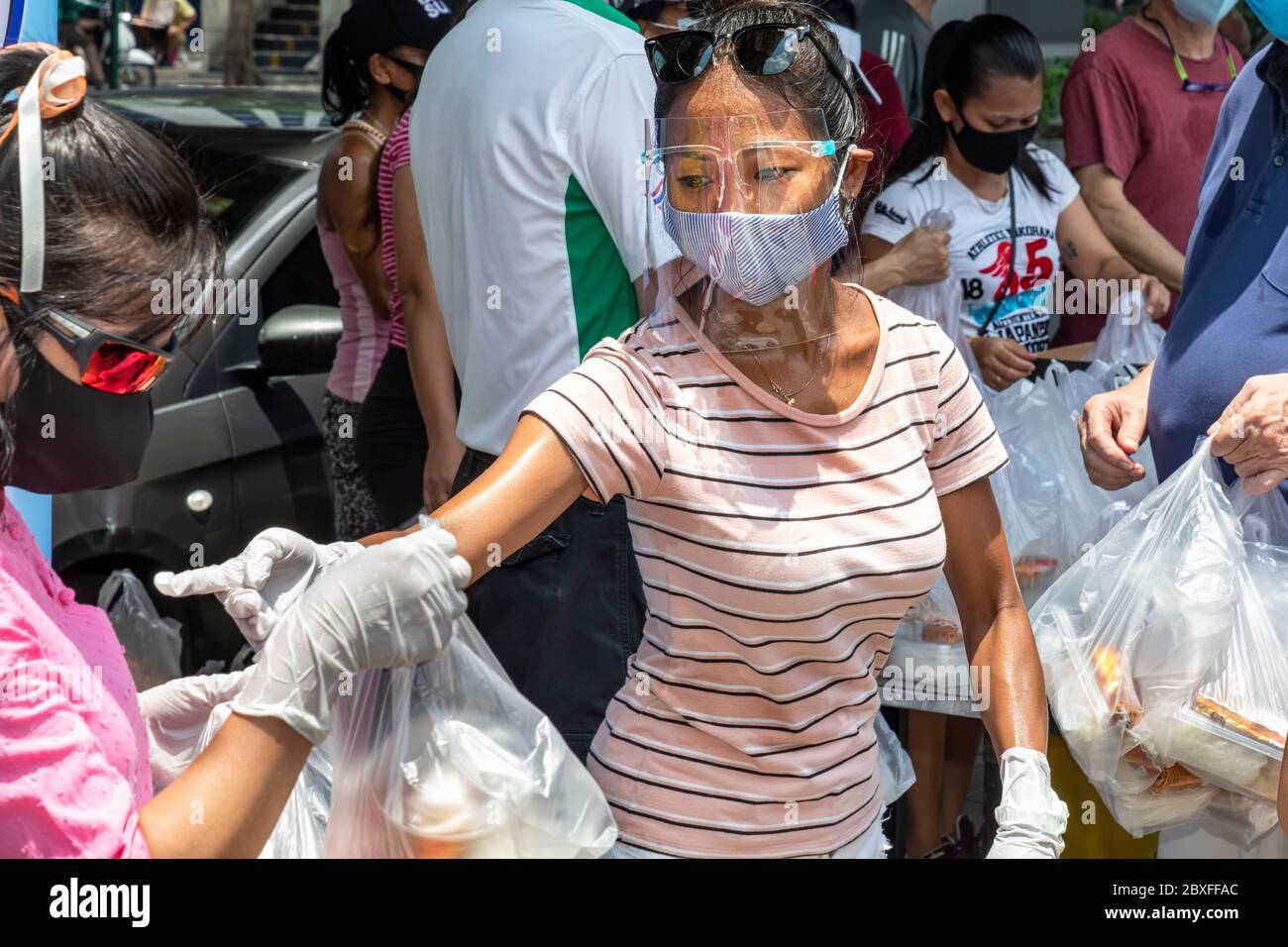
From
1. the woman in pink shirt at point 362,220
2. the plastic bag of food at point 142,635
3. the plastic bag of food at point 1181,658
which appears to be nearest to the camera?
the plastic bag of food at point 1181,658

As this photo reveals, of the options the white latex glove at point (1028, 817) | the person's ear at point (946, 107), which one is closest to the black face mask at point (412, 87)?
the person's ear at point (946, 107)

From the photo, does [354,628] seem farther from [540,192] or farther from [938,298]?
[938,298]

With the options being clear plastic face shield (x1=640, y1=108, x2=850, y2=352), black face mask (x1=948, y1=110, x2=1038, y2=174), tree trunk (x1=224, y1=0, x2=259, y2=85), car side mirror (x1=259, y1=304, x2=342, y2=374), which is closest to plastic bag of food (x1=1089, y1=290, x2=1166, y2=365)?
black face mask (x1=948, y1=110, x2=1038, y2=174)

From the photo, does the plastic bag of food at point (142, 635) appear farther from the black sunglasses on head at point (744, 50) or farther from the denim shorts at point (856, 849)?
the black sunglasses on head at point (744, 50)

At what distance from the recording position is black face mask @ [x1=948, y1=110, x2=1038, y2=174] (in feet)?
12.4

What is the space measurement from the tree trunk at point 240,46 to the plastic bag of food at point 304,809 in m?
10.9

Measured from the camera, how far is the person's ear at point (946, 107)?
150 inches

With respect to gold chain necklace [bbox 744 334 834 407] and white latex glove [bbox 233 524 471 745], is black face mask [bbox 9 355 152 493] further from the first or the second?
gold chain necklace [bbox 744 334 834 407]

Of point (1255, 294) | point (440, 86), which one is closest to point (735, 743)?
point (1255, 294)

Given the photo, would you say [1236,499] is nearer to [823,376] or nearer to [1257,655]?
[1257,655]

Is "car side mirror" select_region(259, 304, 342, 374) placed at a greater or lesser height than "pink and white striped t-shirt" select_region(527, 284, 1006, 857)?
lesser

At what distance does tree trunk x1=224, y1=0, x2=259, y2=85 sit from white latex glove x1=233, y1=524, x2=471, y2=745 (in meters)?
11.2

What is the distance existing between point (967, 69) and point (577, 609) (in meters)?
2.06
